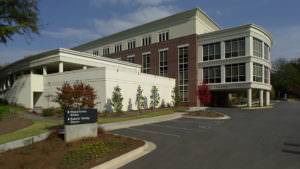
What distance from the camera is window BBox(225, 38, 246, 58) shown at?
32406 millimetres

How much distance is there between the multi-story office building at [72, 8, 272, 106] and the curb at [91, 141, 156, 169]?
27668 millimetres

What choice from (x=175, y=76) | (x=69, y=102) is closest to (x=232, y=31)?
(x=175, y=76)

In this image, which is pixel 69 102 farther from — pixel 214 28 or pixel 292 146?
pixel 214 28

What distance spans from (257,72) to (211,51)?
27.7 feet

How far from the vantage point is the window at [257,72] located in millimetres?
32594

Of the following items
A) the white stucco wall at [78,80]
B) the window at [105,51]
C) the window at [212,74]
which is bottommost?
the white stucco wall at [78,80]

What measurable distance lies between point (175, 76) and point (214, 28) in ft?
46.9

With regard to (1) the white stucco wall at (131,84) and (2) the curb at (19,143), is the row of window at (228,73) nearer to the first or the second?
(1) the white stucco wall at (131,84)

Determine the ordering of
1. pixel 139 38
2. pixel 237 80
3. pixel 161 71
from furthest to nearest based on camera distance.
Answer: pixel 139 38 < pixel 161 71 < pixel 237 80

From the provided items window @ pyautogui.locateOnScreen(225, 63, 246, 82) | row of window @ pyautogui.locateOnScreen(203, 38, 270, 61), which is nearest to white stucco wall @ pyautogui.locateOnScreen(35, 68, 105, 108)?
row of window @ pyautogui.locateOnScreen(203, 38, 270, 61)

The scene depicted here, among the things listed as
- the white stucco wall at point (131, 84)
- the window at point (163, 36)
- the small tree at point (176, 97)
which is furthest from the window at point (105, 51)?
the small tree at point (176, 97)

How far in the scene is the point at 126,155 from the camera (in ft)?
25.3

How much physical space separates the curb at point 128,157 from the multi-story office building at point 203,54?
90.8ft

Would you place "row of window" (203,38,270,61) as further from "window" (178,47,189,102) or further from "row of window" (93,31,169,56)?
"row of window" (93,31,169,56)
